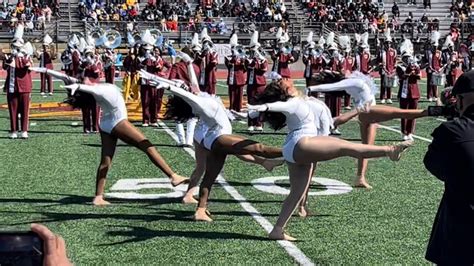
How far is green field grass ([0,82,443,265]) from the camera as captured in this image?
19.5ft

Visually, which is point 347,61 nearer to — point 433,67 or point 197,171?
point 433,67

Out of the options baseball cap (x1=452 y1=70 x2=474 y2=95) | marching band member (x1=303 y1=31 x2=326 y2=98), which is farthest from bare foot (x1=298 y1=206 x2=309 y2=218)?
marching band member (x1=303 y1=31 x2=326 y2=98)

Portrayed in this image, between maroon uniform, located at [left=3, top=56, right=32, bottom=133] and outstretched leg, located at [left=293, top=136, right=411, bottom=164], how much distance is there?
8157 mm

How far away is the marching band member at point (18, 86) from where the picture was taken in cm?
1320

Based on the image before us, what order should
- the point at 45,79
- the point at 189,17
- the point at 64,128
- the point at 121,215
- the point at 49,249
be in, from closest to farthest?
the point at 49,249, the point at 121,215, the point at 64,128, the point at 45,79, the point at 189,17

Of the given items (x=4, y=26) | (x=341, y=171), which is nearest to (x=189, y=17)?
(x=4, y=26)

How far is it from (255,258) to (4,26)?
108 feet

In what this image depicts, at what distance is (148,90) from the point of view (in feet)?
49.8

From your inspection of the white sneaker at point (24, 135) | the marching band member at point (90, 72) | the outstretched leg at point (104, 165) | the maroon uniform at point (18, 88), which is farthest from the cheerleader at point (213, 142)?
the white sneaker at point (24, 135)

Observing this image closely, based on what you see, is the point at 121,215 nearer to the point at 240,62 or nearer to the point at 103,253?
the point at 103,253

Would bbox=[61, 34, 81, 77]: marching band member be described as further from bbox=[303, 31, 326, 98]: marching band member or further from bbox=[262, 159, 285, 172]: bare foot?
bbox=[262, 159, 285, 172]: bare foot

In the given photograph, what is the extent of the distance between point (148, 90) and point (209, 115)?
8.20m

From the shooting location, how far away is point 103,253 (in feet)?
19.6

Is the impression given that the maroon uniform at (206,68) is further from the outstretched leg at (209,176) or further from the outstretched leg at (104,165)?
the outstretched leg at (209,176)
